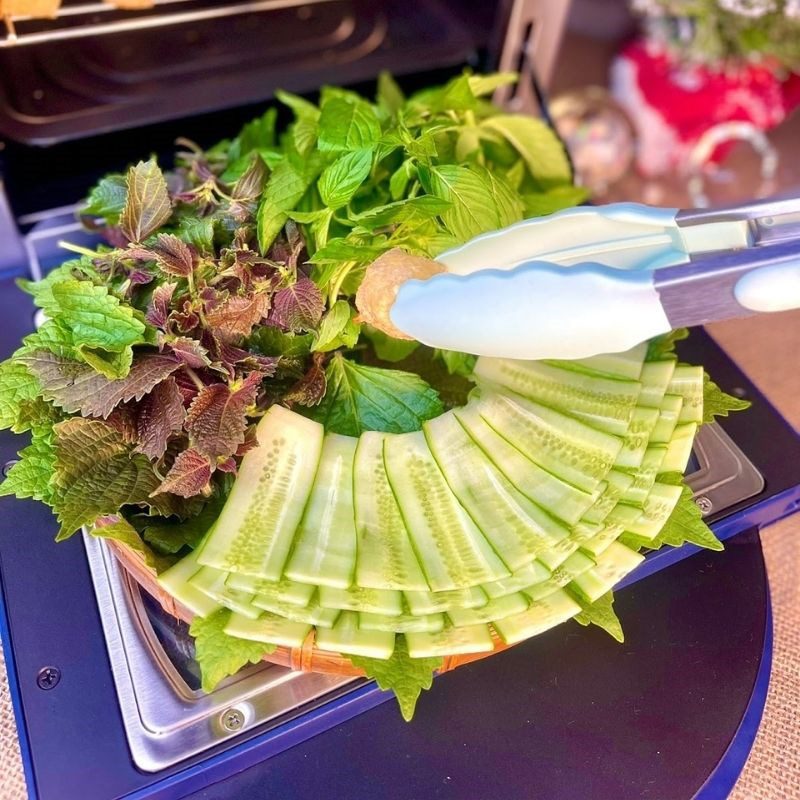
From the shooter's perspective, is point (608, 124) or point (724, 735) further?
point (608, 124)

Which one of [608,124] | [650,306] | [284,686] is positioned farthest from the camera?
[608,124]

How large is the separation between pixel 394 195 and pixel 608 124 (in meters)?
0.70

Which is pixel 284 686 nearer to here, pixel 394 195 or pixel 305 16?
pixel 394 195

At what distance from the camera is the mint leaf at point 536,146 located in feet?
2.61

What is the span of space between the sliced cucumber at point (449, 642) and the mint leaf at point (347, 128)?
1.25 feet

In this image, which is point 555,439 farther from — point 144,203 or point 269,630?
point 144,203

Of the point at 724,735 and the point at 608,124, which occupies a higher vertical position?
the point at 608,124

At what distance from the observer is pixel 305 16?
99 cm

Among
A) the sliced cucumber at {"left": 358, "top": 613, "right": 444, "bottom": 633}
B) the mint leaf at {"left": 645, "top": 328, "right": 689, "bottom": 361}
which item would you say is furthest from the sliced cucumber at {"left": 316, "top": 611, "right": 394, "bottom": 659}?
the mint leaf at {"left": 645, "top": 328, "right": 689, "bottom": 361}

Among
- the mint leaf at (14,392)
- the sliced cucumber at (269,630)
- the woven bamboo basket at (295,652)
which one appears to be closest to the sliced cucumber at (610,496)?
the woven bamboo basket at (295,652)

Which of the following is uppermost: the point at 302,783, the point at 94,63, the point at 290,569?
the point at 94,63

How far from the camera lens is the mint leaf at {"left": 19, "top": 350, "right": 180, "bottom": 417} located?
56cm

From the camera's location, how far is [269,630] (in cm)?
53

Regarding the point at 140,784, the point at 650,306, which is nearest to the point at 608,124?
the point at 650,306
